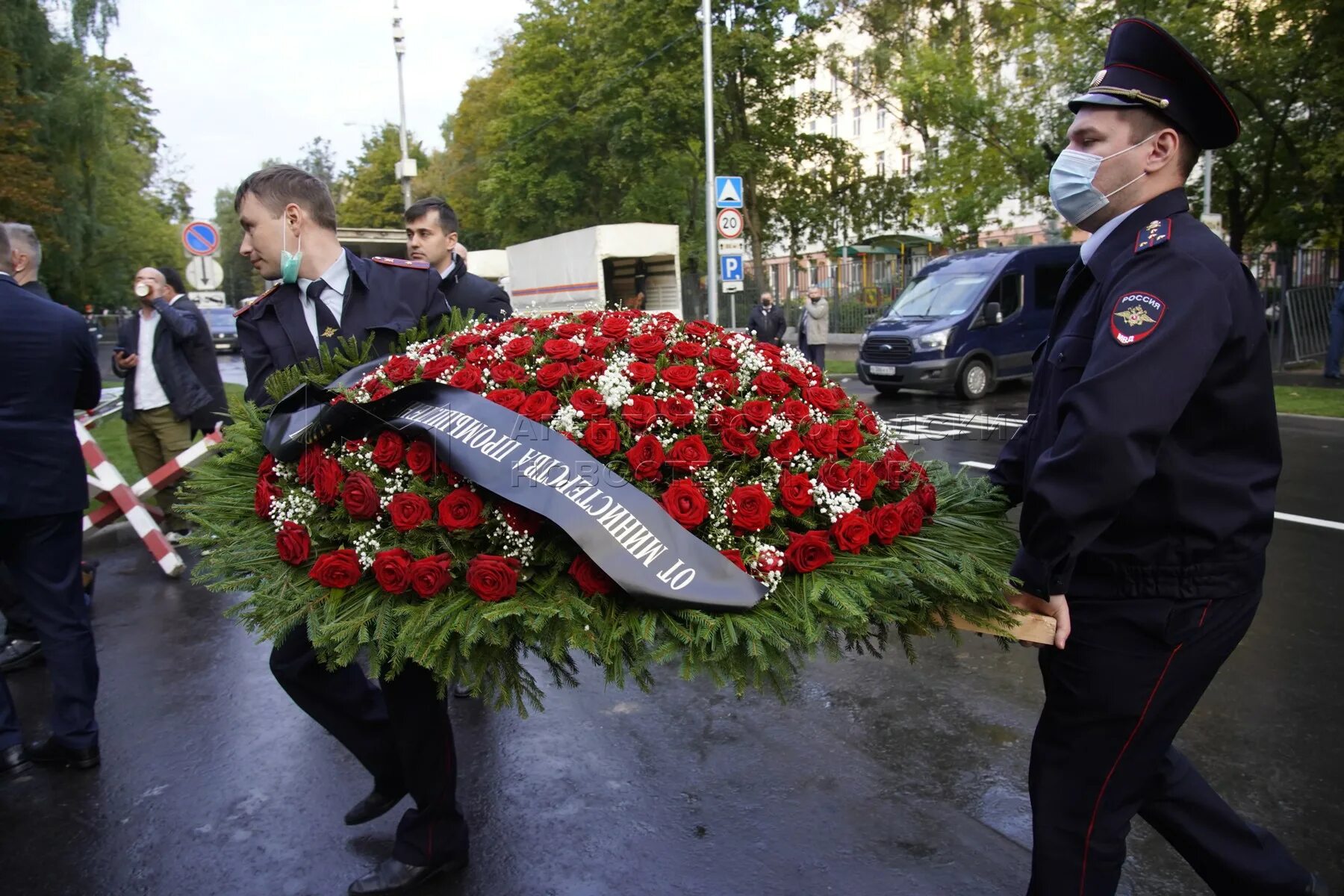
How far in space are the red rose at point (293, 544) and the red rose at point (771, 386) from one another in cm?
119

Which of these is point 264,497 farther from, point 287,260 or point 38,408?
point 38,408

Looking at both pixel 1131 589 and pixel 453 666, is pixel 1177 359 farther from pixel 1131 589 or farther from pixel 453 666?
Answer: pixel 453 666

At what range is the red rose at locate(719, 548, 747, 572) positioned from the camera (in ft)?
6.79

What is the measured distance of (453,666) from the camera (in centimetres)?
206

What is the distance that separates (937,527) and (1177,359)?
2.42 feet

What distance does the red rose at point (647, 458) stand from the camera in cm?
215

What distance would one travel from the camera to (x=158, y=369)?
6.98 m

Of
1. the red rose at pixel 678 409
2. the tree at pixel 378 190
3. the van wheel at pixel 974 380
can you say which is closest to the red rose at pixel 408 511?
the red rose at pixel 678 409

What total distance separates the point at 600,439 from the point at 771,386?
0.53 metres

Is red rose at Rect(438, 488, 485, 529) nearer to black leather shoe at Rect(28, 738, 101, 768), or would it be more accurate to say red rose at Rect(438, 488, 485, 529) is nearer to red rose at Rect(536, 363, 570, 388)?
red rose at Rect(536, 363, 570, 388)

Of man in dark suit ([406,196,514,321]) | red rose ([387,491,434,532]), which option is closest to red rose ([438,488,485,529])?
red rose ([387,491,434,532])

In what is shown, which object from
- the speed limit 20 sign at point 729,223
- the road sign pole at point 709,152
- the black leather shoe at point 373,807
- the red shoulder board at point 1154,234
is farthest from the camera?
the road sign pole at point 709,152

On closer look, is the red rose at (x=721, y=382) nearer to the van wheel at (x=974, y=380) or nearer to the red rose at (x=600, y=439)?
the red rose at (x=600, y=439)

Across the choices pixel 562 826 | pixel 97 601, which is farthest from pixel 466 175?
pixel 562 826
